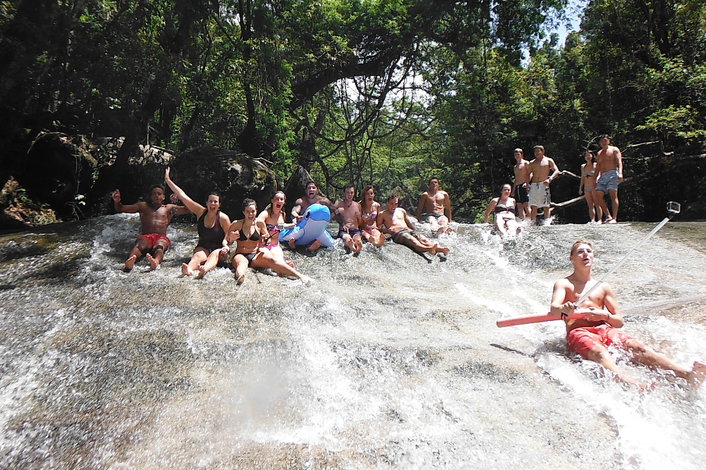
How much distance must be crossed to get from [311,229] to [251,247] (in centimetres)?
121

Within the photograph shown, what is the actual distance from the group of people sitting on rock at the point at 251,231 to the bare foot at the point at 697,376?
3954 millimetres

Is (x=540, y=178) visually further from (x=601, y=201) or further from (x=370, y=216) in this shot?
(x=370, y=216)

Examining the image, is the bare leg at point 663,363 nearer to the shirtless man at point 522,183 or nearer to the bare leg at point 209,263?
the bare leg at point 209,263

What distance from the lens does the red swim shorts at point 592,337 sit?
12.2 feet

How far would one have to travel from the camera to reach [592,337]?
148 inches

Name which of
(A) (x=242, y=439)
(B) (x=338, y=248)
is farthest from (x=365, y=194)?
(A) (x=242, y=439)

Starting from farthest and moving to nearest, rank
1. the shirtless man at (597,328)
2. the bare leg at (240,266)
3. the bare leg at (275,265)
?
the bare leg at (275,265)
the bare leg at (240,266)
the shirtless man at (597,328)

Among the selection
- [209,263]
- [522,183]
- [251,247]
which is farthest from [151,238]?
[522,183]

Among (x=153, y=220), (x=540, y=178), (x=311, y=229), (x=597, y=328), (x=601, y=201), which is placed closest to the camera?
(x=597, y=328)

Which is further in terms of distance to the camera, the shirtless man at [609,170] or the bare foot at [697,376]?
the shirtless man at [609,170]

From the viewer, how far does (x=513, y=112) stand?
16.4 meters

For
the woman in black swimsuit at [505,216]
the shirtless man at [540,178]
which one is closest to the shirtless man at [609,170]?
the shirtless man at [540,178]

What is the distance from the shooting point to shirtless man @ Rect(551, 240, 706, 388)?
3.41 m

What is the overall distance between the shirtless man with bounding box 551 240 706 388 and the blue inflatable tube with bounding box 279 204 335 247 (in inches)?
150
